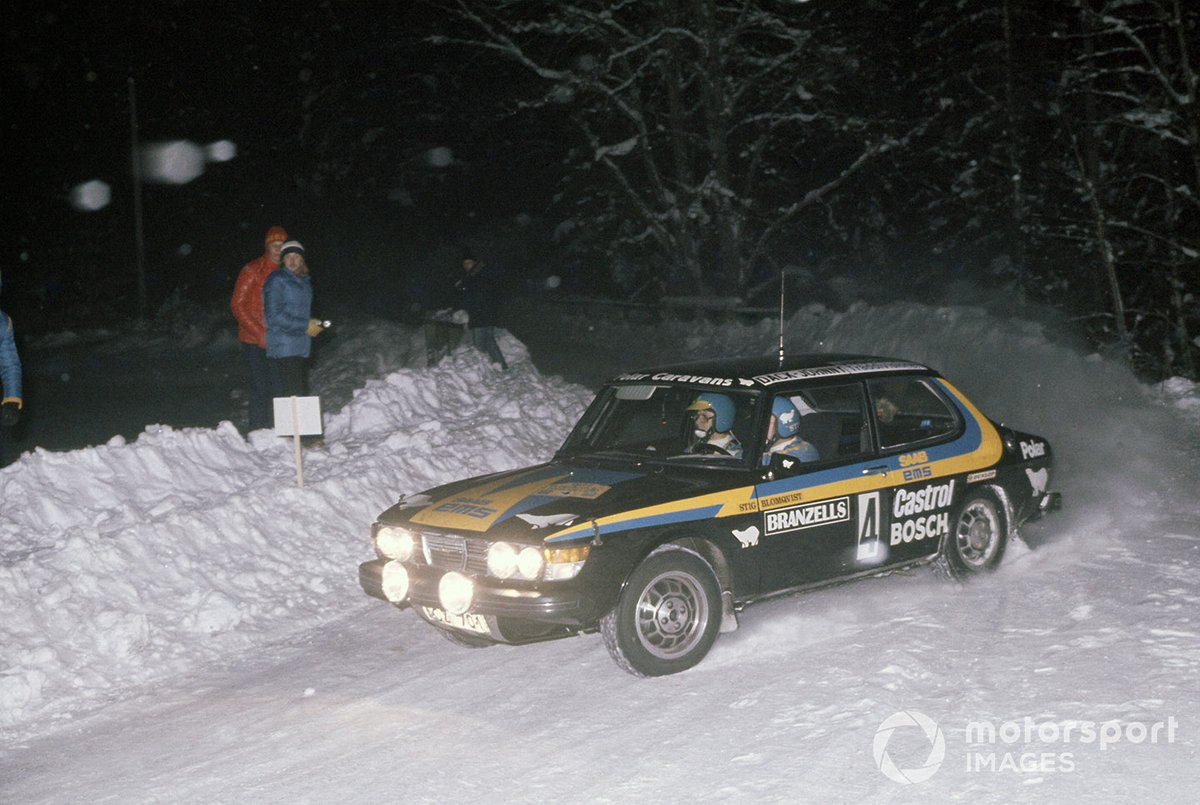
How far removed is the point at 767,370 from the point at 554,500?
1.71 meters

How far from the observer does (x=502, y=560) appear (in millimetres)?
6027

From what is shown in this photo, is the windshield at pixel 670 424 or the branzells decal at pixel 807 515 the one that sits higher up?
the windshield at pixel 670 424

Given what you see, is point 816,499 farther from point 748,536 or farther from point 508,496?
point 508,496

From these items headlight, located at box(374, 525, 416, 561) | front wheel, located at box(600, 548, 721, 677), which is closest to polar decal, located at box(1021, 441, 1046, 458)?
front wheel, located at box(600, 548, 721, 677)

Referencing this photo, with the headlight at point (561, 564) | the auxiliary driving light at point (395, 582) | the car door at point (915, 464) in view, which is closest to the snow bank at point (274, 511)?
the car door at point (915, 464)

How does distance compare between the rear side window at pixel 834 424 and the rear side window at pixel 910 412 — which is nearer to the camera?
the rear side window at pixel 834 424

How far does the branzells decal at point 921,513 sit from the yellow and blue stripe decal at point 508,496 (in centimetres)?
168

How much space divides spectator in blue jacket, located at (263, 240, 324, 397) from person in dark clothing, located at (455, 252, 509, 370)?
608cm

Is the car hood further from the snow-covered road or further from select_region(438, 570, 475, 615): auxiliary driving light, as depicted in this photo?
the snow-covered road

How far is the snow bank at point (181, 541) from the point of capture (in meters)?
6.93

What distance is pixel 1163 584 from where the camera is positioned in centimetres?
746

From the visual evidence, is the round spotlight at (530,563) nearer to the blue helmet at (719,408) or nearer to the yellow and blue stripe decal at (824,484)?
the yellow and blue stripe decal at (824,484)

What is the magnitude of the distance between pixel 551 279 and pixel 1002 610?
35052mm

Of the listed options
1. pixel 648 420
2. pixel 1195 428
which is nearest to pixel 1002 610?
pixel 648 420
